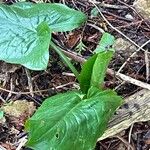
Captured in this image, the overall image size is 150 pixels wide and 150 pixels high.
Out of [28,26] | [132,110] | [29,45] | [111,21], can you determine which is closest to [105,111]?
[132,110]

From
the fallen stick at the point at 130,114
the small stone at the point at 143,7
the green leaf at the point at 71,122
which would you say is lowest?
the fallen stick at the point at 130,114

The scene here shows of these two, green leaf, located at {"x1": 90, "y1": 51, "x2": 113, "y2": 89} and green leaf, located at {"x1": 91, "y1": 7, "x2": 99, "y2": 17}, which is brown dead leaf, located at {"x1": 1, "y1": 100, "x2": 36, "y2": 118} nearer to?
green leaf, located at {"x1": 90, "y1": 51, "x2": 113, "y2": 89}

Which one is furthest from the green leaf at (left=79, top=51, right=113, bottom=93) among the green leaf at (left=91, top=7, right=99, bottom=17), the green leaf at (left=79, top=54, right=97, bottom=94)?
the green leaf at (left=91, top=7, right=99, bottom=17)

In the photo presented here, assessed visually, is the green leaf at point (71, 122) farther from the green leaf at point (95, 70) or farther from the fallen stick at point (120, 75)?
the fallen stick at point (120, 75)

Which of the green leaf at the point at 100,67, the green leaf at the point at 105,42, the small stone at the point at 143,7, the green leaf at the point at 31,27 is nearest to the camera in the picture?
the green leaf at the point at 100,67

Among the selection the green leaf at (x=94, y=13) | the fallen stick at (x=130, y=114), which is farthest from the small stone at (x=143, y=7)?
the fallen stick at (x=130, y=114)

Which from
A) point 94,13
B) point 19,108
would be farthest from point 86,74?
point 94,13

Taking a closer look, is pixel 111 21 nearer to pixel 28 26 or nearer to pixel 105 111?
pixel 28 26

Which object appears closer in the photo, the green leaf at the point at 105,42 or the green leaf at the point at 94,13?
the green leaf at the point at 105,42
